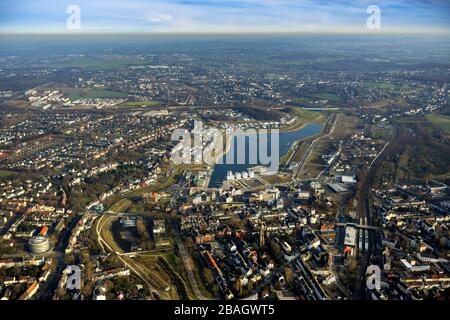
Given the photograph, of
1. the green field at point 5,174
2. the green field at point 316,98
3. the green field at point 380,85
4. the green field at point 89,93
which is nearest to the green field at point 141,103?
the green field at point 89,93

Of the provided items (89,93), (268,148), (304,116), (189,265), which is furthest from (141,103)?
(189,265)

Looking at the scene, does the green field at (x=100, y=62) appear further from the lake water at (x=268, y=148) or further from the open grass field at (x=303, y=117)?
the lake water at (x=268, y=148)

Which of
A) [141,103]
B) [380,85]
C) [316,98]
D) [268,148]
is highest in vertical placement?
[380,85]

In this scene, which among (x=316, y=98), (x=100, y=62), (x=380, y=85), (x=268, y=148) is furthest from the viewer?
(x=100, y=62)

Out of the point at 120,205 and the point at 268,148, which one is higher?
the point at 268,148

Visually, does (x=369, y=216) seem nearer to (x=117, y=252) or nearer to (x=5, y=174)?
(x=117, y=252)
